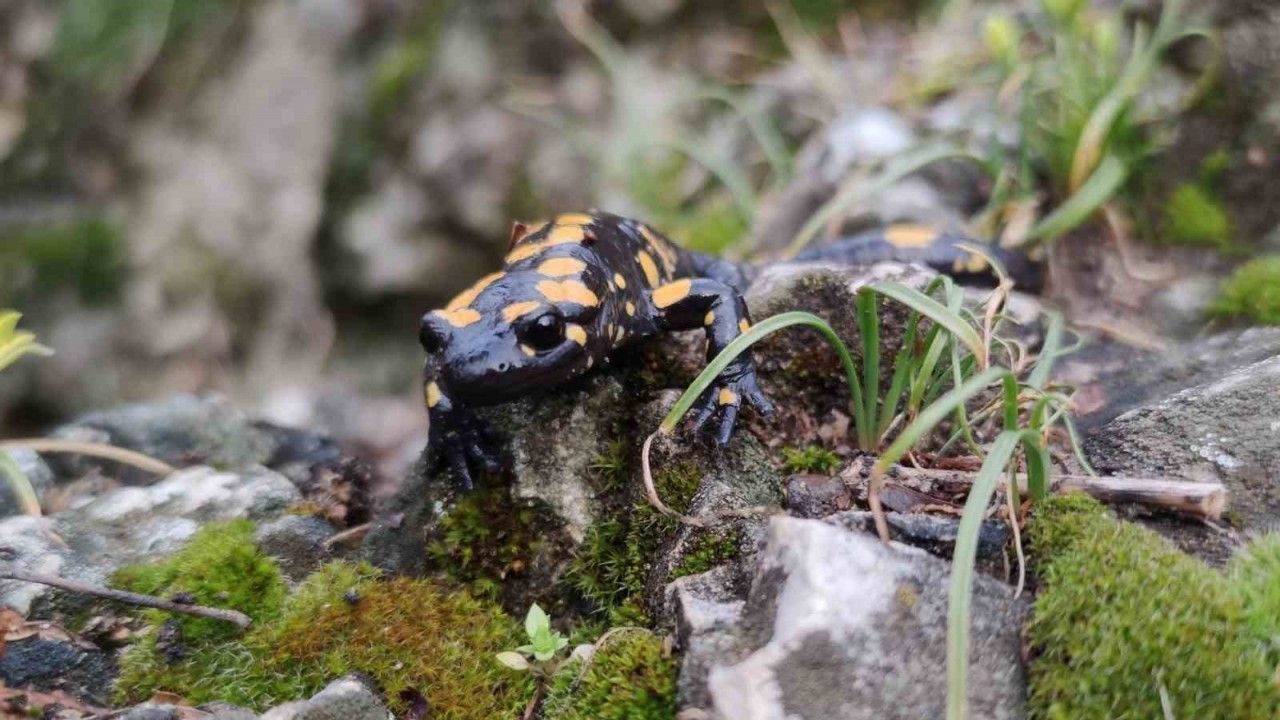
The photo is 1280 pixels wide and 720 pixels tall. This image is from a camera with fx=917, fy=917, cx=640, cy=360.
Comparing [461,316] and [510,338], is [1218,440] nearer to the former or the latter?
Answer: [510,338]

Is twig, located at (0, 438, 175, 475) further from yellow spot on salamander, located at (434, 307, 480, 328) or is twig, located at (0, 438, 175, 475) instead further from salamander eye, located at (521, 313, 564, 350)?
salamander eye, located at (521, 313, 564, 350)

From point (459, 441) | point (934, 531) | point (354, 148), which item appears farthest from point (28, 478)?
point (354, 148)

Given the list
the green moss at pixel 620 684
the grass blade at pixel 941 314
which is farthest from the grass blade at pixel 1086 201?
the green moss at pixel 620 684

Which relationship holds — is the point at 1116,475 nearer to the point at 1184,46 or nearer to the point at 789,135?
the point at 1184,46

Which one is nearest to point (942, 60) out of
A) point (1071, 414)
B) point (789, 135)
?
point (789, 135)

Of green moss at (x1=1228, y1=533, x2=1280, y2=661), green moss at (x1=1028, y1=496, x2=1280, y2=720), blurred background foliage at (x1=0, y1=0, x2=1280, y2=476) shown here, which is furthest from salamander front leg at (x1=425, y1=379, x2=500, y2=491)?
blurred background foliage at (x1=0, y1=0, x2=1280, y2=476)

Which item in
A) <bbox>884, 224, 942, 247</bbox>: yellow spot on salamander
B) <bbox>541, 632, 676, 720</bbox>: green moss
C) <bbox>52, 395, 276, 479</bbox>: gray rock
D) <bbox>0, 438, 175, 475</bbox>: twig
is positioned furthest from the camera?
<bbox>884, 224, 942, 247</bbox>: yellow spot on salamander
